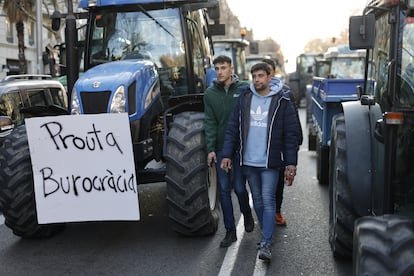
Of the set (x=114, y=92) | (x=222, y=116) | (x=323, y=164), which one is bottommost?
(x=323, y=164)

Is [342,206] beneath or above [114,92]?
beneath

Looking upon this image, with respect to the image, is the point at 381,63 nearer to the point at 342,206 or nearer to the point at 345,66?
the point at 342,206

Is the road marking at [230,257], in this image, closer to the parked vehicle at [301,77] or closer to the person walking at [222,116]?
the person walking at [222,116]

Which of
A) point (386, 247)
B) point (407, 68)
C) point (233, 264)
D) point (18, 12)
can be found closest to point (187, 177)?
point (233, 264)

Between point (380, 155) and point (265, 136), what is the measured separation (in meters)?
1.05

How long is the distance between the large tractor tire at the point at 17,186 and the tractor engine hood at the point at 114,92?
666 mm

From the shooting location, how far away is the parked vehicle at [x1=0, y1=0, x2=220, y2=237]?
17.9ft

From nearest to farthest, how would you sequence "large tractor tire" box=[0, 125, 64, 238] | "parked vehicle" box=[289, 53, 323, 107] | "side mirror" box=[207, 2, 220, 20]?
"large tractor tire" box=[0, 125, 64, 238] < "side mirror" box=[207, 2, 220, 20] < "parked vehicle" box=[289, 53, 323, 107]

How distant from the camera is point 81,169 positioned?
5.39 meters

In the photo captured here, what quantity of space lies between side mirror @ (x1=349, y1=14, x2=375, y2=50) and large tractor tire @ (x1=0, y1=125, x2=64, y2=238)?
3.32 m

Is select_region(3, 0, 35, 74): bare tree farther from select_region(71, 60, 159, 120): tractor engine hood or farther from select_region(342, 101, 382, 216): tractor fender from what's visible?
select_region(342, 101, 382, 216): tractor fender

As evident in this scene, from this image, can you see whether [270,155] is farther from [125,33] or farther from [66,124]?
[125,33]

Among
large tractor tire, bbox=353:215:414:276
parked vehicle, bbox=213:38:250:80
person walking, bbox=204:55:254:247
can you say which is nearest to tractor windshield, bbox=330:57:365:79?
parked vehicle, bbox=213:38:250:80

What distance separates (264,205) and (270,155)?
466 mm
